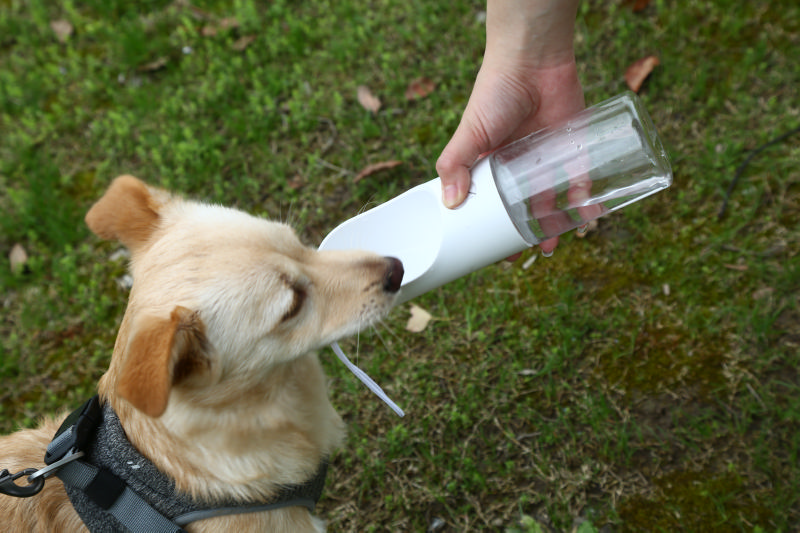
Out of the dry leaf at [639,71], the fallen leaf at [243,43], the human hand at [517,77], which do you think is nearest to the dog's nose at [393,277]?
the human hand at [517,77]

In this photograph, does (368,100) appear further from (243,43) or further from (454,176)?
(454,176)

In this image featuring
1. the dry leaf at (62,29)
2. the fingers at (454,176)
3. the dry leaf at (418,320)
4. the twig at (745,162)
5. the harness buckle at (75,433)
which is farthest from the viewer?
the dry leaf at (62,29)

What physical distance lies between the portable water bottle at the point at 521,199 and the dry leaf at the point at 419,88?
1374 millimetres

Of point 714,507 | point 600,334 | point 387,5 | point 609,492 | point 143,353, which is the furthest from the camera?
point 387,5

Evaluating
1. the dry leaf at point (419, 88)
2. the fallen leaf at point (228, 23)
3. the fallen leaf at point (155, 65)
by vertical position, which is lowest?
the dry leaf at point (419, 88)

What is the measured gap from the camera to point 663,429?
Answer: 2.40 metres

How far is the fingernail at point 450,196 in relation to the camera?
1.91 meters

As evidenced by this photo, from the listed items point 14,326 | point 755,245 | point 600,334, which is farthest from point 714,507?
point 14,326

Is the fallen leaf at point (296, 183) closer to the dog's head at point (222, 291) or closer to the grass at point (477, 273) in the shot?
the grass at point (477, 273)

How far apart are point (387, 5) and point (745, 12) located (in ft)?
7.19

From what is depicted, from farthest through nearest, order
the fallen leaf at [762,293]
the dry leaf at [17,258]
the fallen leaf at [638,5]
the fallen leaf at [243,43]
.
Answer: the fallen leaf at [243,43] → the dry leaf at [17,258] → the fallen leaf at [638,5] → the fallen leaf at [762,293]

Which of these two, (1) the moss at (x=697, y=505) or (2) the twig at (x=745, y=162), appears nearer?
(1) the moss at (x=697, y=505)

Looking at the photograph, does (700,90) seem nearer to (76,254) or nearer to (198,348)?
(198,348)

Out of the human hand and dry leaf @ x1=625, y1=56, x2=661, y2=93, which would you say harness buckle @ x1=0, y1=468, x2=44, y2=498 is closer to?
the human hand
